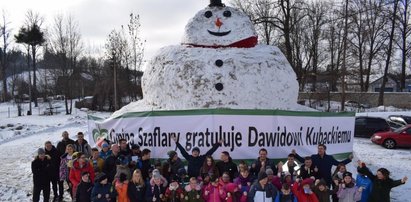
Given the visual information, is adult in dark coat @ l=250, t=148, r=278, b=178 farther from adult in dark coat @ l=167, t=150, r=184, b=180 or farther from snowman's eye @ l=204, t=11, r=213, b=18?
snowman's eye @ l=204, t=11, r=213, b=18

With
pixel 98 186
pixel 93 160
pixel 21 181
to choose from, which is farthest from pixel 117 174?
pixel 21 181

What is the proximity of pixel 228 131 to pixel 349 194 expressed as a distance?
7.76 ft

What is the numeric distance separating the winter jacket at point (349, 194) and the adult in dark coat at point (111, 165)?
3871mm

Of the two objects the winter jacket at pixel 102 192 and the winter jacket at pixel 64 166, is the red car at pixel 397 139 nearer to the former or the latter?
the winter jacket at pixel 64 166

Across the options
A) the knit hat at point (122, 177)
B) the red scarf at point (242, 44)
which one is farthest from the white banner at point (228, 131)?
the red scarf at point (242, 44)

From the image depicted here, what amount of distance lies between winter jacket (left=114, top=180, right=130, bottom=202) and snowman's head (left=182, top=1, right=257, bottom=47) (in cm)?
440

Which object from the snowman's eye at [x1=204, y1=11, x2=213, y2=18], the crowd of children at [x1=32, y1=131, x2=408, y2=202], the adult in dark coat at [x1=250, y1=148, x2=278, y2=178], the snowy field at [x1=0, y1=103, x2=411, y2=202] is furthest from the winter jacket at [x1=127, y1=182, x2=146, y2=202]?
the snowman's eye at [x1=204, y1=11, x2=213, y2=18]

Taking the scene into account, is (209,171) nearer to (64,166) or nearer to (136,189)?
(136,189)

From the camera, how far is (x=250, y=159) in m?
7.32

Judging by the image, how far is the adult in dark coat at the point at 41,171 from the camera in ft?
24.1

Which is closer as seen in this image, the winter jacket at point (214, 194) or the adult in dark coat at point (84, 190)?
the winter jacket at point (214, 194)

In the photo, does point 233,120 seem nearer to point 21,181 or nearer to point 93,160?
point 93,160

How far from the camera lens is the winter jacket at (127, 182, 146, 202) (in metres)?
5.98

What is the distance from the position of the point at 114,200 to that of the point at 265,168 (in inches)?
102
